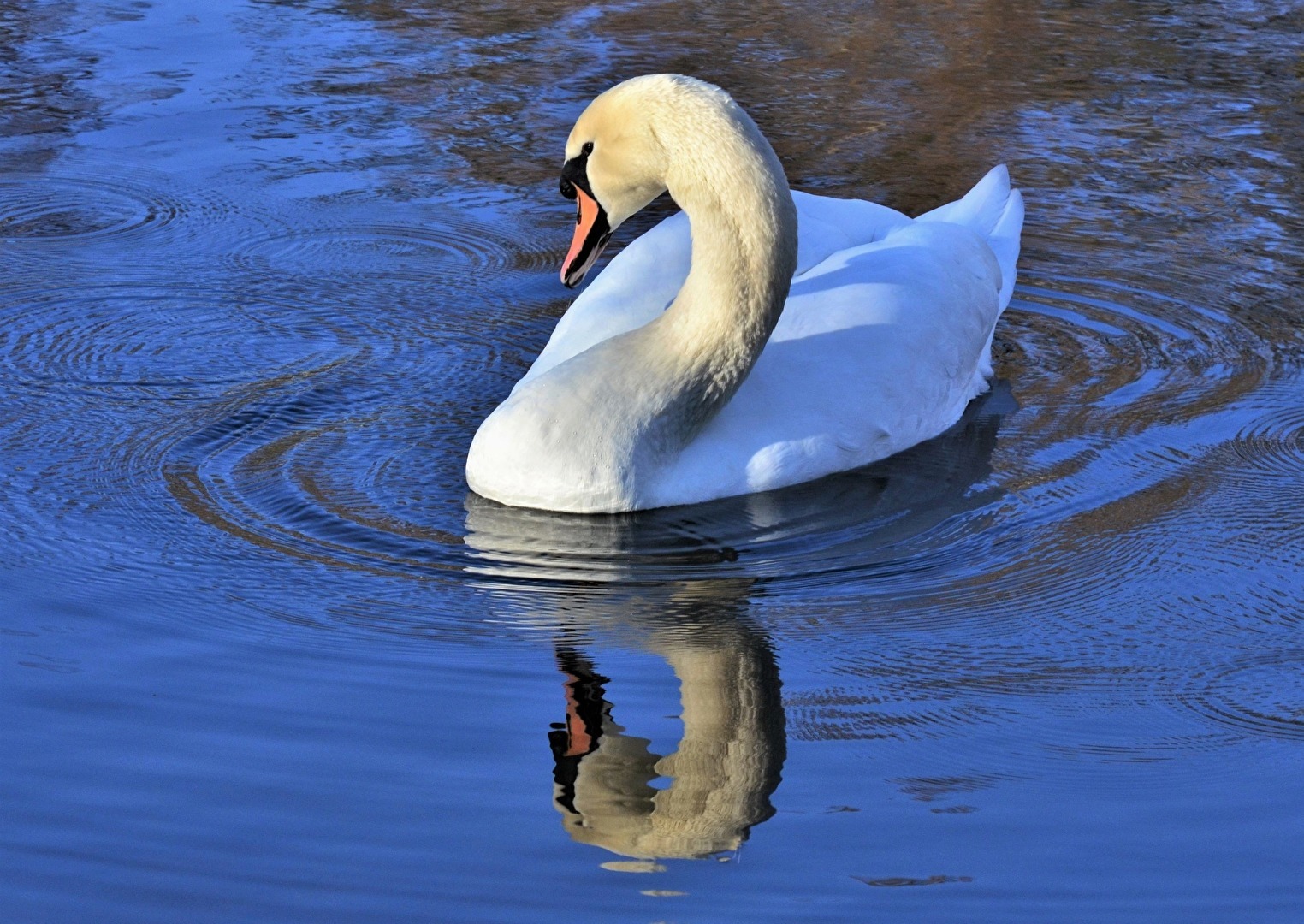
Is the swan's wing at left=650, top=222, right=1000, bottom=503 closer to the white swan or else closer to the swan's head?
the white swan

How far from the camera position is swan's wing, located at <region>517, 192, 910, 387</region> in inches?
226

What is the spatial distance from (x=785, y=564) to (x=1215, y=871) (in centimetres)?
160

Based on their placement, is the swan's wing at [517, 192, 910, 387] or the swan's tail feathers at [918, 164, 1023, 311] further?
the swan's tail feathers at [918, 164, 1023, 311]

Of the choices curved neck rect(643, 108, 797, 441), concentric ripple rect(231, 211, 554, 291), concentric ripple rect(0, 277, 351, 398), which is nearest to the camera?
curved neck rect(643, 108, 797, 441)

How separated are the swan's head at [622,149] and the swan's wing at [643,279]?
258mm

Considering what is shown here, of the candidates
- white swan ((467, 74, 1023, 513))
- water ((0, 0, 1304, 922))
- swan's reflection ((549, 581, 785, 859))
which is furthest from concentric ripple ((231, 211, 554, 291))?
swan's reflection ((549, 581, 785, 859))

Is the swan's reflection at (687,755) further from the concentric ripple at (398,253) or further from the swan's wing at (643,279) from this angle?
the concentric ripple at (398,253)

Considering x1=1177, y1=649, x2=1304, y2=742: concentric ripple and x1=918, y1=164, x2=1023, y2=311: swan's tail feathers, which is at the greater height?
x1=1177, y1=649, x2=1304, y2=742: concentric ripple

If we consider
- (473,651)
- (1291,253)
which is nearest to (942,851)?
(473,651)

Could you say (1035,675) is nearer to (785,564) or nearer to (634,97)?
(785,564)

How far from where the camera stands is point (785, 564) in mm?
4812

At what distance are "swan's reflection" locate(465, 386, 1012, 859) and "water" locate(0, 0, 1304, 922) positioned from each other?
1cm

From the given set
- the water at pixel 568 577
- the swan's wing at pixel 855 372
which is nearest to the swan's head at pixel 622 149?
the swan's wing at pixel 855 372

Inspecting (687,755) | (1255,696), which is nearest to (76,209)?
(687,755)
